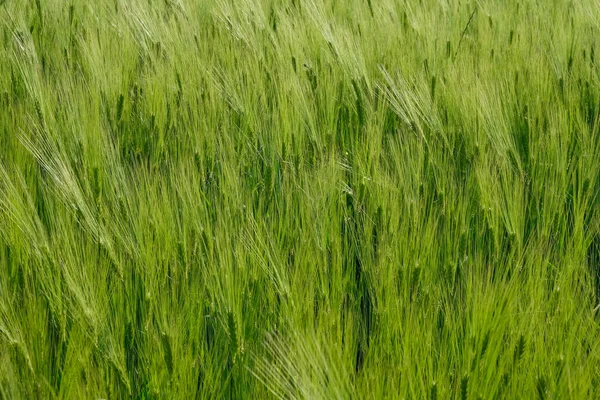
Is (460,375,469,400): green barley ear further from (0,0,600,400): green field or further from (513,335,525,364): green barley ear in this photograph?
(513,335,525,364): green barley ear

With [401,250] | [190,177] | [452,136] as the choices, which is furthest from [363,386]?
[452,136]

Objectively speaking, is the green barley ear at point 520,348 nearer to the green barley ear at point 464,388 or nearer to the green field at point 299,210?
the green field at point 299,210

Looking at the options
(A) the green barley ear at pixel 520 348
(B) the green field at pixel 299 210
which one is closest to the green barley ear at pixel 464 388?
(B) the green field at pixel 299 210

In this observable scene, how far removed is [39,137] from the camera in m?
1.55

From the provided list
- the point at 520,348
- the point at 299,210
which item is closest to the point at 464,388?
the point at 520,348

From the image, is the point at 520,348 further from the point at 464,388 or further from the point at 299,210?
the point at 299,210

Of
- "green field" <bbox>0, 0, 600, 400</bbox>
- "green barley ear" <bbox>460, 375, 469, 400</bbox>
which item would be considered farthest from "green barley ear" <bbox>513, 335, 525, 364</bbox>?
"green barley ear" <bbox>460, 375, 469, 400</bbox>

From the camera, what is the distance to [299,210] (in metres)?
1.34

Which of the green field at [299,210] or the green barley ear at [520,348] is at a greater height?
the green field at [299,210]

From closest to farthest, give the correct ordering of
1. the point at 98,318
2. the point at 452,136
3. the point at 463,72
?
the point at 98,318 → the point at 452,136 → the point at 463,72

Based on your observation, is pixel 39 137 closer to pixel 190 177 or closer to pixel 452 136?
pixel 190 177

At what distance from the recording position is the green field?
3.38 ft

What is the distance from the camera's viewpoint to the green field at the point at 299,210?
103 centimetres

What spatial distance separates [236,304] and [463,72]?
0.95 meters
